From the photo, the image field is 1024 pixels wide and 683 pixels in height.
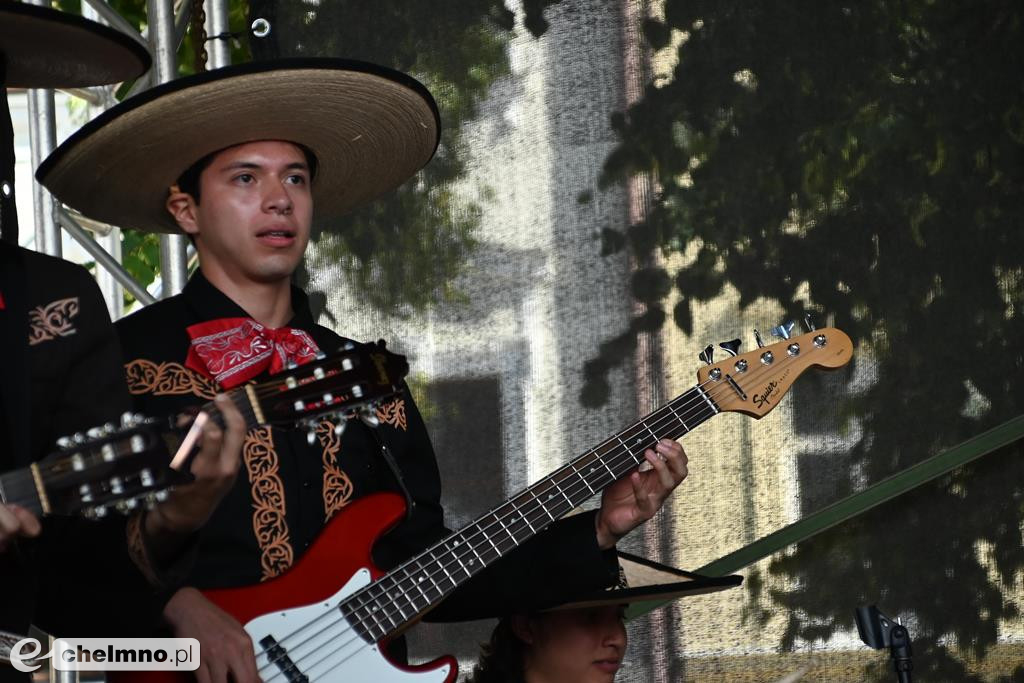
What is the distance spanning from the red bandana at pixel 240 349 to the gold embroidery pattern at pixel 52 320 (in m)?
0.58

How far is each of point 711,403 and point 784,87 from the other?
3.39ft

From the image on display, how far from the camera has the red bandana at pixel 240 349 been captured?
8.04 ft

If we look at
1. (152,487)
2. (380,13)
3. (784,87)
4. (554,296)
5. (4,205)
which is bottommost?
(152,487)

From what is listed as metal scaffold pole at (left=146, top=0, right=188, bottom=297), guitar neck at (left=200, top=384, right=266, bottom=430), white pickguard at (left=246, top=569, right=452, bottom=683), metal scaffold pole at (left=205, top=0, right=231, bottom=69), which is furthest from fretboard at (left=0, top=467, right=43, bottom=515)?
metal scaffold pole at (left=205, top=0, right=231, bottom=69)

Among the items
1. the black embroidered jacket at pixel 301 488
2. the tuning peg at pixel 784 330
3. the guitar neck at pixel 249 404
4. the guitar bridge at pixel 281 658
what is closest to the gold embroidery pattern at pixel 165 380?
the black embroidered jacket at pixel 301 488

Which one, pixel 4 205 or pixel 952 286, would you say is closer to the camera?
pixel 4 205

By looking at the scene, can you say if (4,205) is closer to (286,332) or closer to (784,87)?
(286,332)

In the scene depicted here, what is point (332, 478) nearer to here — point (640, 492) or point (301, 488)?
point (301, 488)

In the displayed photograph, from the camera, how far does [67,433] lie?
183 cm

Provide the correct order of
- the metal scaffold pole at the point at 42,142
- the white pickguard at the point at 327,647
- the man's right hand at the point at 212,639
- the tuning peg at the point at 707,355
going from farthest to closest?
the metal scaffold pole at the point at 42,142, the tuning peg at the point at 707,355, the white pickguard at the point at 327,647, the man's right hand at the point at 212,639

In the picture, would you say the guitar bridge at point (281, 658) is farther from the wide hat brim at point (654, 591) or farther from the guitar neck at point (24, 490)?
the guitar neck at point (24, 490)

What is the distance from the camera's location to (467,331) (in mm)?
3533

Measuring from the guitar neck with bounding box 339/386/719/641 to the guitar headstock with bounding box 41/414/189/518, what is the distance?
2.57 ft

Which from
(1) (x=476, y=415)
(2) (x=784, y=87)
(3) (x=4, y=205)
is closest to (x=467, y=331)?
(1) (x=476, y=415)
